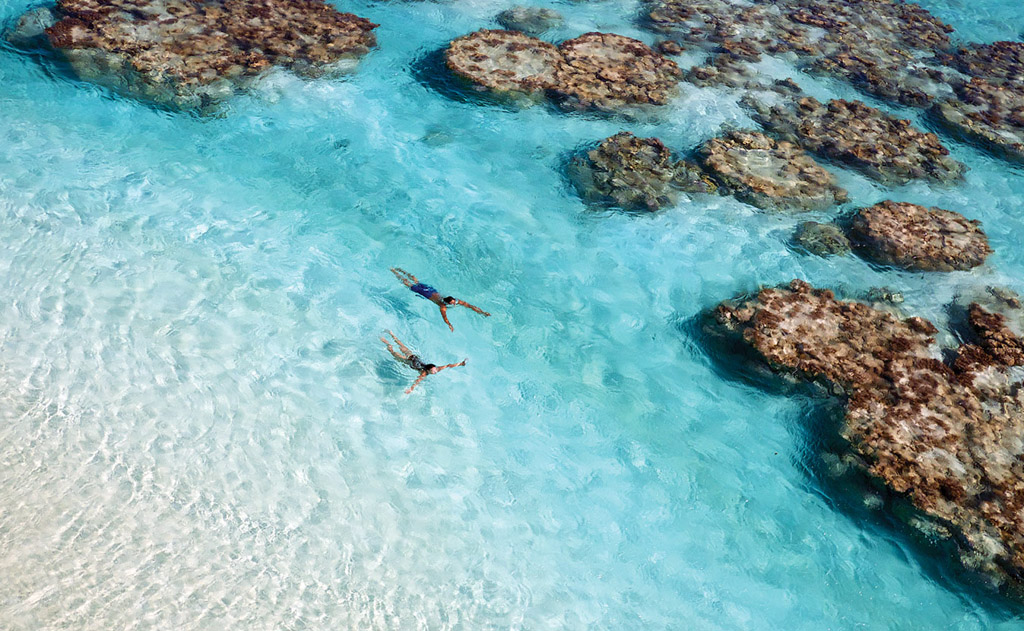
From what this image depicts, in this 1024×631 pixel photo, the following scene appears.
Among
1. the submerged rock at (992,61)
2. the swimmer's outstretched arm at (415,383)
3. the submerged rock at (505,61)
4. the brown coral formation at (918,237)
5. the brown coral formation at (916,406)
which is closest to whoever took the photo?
the brown coral formation at (916,406)

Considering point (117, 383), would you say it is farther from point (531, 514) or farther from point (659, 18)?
point (659, 18)

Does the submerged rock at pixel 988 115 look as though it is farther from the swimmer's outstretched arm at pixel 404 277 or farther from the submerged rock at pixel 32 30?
the submerged rock at pixel 32 30

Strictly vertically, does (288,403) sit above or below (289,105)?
below

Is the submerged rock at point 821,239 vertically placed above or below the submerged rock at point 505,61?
below

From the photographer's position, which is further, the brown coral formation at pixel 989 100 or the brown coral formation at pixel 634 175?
the brown coral formation at pixel 989 100

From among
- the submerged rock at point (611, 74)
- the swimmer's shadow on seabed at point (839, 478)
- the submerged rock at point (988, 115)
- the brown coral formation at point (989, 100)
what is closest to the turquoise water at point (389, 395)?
the swimmer's shadow on seabed at point (839, 478)

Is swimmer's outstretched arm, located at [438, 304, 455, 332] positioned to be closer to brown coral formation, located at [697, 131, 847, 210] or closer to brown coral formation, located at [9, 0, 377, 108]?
brown coral formation, located at [697, 131, 847, 210]

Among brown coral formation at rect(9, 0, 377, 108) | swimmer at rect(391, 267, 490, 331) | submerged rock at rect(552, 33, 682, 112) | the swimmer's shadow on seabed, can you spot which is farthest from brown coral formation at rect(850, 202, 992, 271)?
brown coral formation at rect(9, 0, 377, 108)

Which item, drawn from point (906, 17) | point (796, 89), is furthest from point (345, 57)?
point (906, 17)
